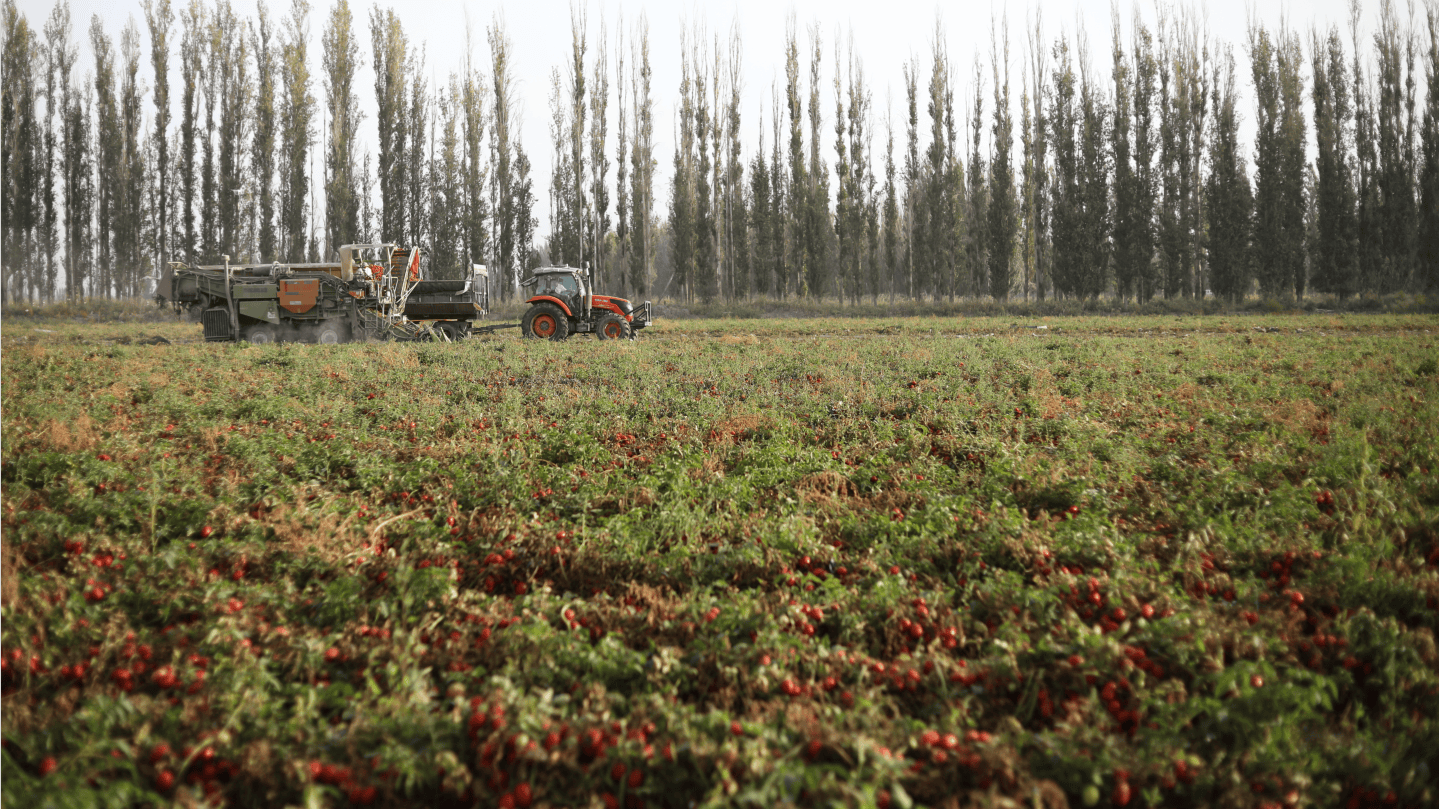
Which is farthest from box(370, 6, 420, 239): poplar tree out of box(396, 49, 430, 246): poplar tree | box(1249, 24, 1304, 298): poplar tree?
box(1249, 24, 1304, 298): poplar tree

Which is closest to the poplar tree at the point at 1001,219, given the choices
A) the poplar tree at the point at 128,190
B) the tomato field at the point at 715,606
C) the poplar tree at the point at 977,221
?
the poplar tree at the point at 977,221

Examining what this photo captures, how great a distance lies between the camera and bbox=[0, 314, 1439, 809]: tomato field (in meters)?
2.51

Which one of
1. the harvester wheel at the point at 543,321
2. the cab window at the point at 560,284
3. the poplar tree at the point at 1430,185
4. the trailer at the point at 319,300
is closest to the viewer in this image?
the trailer at the point at 319,300

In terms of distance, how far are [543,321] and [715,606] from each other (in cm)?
1831

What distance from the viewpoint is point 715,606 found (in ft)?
12.2

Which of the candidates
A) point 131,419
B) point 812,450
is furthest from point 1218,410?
point 131,419

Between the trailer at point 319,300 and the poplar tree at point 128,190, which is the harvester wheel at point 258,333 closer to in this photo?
the trailer at point 319,300

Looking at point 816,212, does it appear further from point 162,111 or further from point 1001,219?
point 162,111

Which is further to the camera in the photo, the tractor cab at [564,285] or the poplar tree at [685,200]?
the poplar tree at [685,200]

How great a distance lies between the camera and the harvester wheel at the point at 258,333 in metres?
19.5

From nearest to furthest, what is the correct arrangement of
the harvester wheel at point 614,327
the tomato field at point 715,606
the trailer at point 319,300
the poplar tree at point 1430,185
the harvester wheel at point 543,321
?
1. the tomato field at point 715,606
2. the trailer at point 319,300
3. the harvester wheel at point 543,321
4. the harvester wheel at point 614,327
5. the poplar tree at point 1430,185

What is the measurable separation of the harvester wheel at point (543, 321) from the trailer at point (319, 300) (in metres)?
1.77

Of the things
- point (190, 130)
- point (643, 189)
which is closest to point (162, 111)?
point (190, 130)

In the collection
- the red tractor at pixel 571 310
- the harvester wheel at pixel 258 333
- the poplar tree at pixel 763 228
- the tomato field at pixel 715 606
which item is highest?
the poplar tree at pixel 763 228
